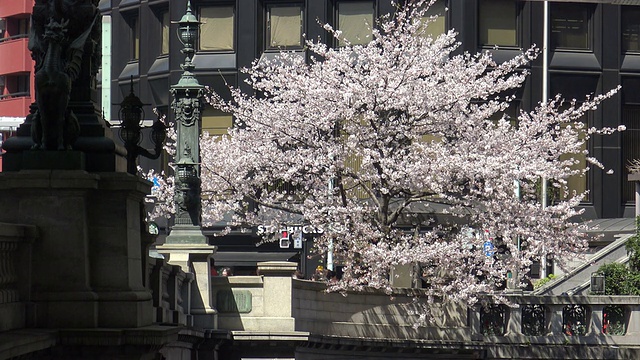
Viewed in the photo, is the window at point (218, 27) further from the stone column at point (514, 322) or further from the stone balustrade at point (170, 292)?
the stone balustrade at point (170, 292)

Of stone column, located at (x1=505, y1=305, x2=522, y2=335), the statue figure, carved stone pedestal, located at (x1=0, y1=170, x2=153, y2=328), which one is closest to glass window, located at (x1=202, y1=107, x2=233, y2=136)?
stone column, located at (x1=505, y1=305, x2=522, y2=335)

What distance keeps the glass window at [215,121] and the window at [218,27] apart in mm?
2400

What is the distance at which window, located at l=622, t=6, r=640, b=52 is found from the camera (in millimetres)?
60031

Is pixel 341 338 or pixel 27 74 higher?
pixel 27 74

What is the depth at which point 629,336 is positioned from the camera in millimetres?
42531

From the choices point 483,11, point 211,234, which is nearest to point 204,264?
point 211,234

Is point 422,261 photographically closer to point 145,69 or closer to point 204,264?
point 204,264

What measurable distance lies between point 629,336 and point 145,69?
979 inches

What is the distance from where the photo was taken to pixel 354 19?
59.3m

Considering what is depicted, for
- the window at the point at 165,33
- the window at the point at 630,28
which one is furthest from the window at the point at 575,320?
the window at the point at 165,33

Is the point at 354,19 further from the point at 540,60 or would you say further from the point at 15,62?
the point at 15,62

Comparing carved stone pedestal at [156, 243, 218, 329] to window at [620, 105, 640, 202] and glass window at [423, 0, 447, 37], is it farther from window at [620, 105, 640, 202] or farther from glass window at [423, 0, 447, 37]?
window at [620, 105, 640, 202]

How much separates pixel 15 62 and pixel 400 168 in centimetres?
3739

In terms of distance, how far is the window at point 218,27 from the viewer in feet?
197
